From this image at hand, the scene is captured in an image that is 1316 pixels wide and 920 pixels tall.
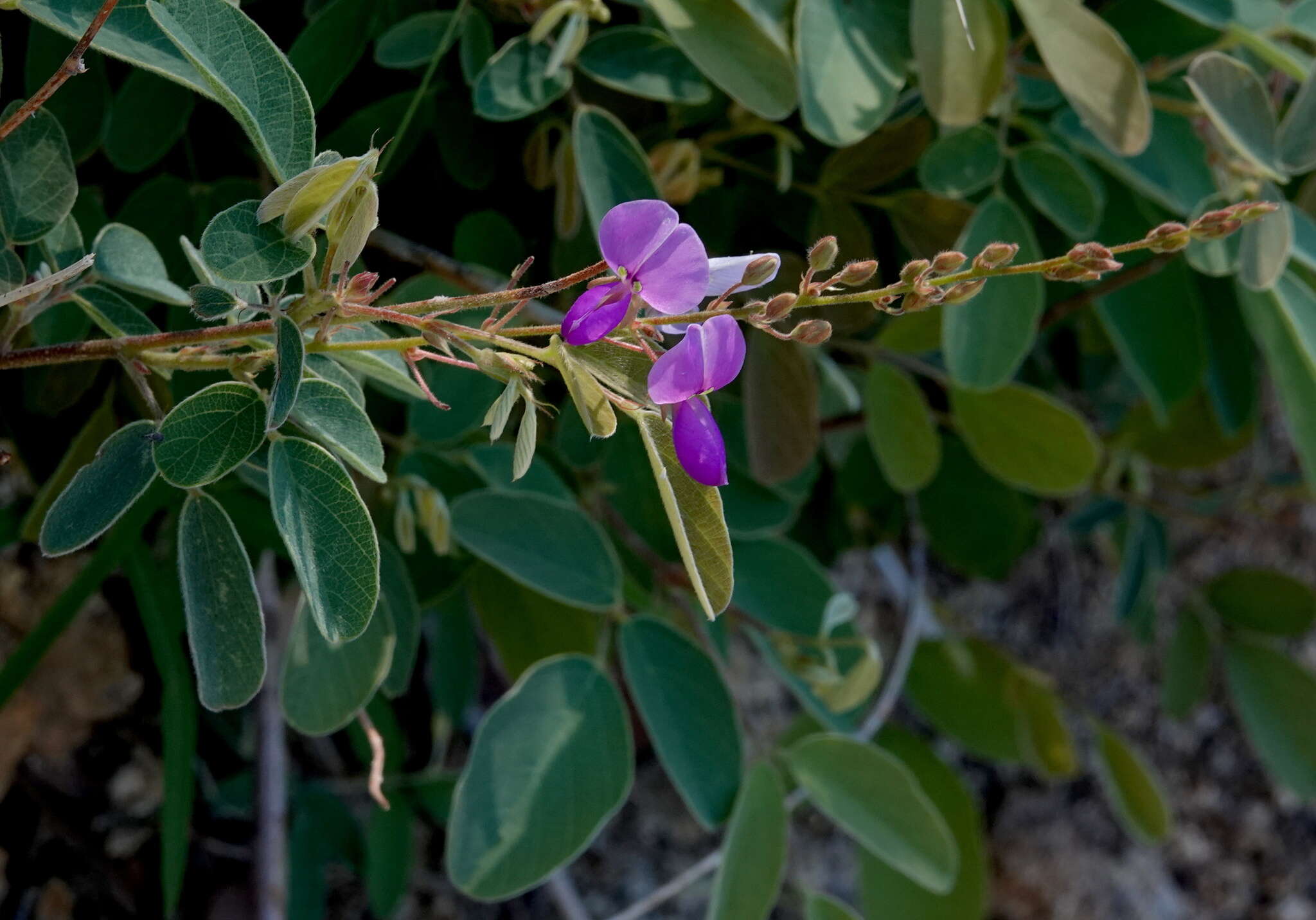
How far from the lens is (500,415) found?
1.50 feet

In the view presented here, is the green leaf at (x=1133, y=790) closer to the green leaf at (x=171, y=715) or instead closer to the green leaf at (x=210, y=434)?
the green leaf at (x=171, y=715)

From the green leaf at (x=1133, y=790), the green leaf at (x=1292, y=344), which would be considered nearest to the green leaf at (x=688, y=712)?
the green leaf at (x=1292, y=344)

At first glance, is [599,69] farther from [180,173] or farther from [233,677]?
[233,677]

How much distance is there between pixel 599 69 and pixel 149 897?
0.82 meters

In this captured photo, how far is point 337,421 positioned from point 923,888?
37.3 inches

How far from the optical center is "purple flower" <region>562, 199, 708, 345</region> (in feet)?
1.46

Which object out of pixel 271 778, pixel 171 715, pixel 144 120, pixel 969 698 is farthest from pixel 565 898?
pixel 144 120

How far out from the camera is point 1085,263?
48 cm

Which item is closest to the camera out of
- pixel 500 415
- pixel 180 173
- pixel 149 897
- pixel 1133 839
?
pixel 500 415

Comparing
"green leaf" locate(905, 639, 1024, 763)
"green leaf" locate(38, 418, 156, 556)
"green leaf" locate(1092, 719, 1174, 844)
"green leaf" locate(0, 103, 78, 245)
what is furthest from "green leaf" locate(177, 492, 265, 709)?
"green leaf" locate(1092, 719, 1174, 844)

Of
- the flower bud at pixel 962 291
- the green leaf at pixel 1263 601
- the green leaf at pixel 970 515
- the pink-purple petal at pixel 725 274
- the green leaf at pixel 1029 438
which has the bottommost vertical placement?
the green leaf at pixel 1263 601

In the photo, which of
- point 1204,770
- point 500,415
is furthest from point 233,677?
point 1204,770

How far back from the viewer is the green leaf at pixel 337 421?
492mm

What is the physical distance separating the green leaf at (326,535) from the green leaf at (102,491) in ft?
0.21
